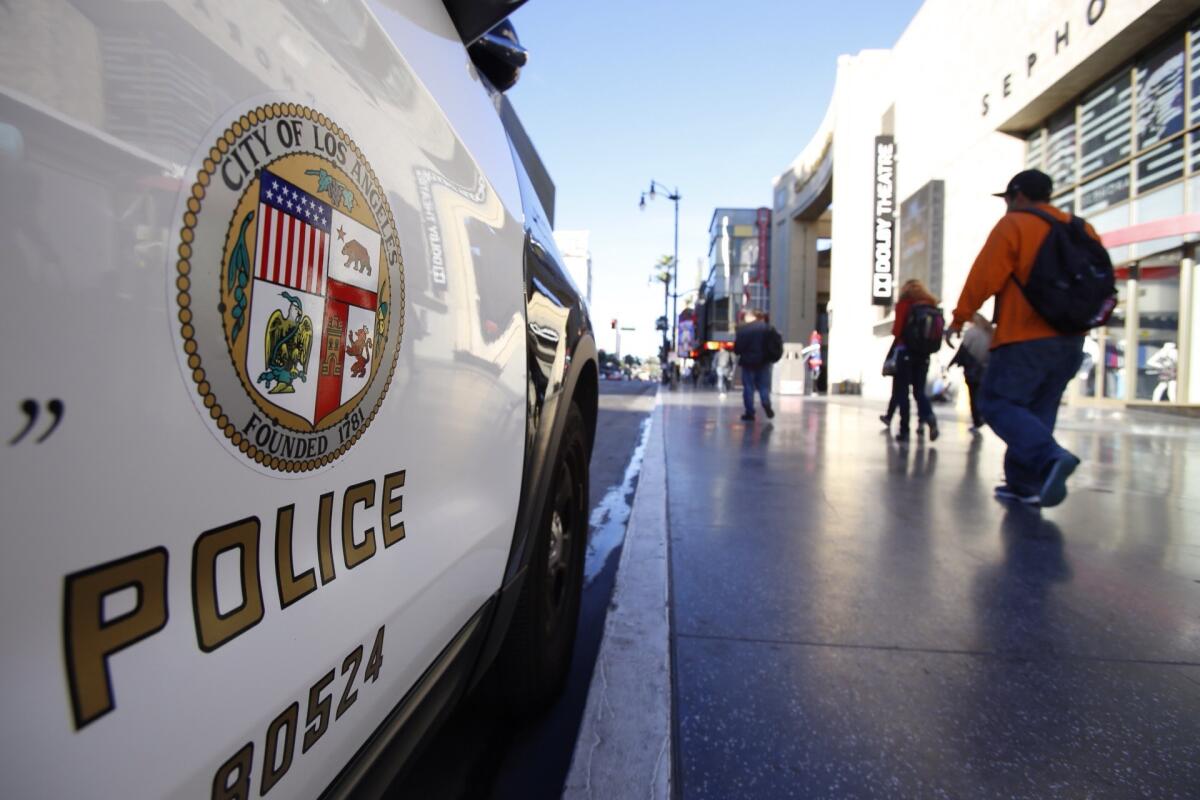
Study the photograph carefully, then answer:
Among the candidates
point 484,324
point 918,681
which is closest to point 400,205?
point 484,324

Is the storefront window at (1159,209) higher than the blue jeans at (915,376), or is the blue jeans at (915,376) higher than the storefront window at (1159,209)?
the storefront window at (1159,209)

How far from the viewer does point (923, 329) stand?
7.70 meters

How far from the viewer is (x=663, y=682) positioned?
6.88 ft

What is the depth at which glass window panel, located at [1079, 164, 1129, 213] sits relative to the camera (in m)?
13.4

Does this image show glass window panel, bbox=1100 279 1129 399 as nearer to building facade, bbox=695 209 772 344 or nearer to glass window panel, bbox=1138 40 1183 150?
glass window panel, bbox=1138 40 1183 150

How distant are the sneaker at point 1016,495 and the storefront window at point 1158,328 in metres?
10.8

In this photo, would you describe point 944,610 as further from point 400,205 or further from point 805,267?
point 805,267

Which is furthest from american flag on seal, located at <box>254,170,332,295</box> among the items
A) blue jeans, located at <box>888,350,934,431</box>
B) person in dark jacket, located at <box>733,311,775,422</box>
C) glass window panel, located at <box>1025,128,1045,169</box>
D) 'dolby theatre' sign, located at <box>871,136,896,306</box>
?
'dolby theatre' sign, located at <box>871,136,896,306</box>

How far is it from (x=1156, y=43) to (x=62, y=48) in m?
16.5

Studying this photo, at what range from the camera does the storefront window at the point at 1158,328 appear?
12625 mm

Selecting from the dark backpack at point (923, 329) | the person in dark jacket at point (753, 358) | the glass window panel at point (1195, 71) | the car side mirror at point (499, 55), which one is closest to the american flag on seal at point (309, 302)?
the car side mirror at point (499, 55)

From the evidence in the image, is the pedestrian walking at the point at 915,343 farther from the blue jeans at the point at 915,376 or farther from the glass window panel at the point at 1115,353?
the glass window panel at the point at 1115,353

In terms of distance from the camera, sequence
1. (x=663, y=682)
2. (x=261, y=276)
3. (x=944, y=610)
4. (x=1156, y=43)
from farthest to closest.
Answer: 1. (x=1156, y=43)
2. (x=944, y=610)
3. (x=663, y=682)
4. (x=261, y=276)

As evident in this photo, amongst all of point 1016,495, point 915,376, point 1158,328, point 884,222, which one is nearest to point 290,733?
point 1016,495
